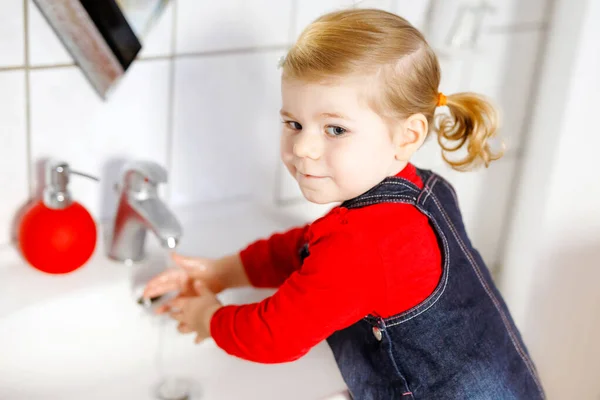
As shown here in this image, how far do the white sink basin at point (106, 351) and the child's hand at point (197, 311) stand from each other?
4.0 inches

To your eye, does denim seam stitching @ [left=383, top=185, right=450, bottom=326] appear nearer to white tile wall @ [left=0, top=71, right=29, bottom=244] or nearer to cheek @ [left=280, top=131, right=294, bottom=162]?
cheek @ [left=280, top=131, right=294, bottom=162]

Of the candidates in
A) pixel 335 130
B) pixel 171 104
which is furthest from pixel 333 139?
pixel 171 104

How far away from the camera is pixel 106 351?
101 centimetres

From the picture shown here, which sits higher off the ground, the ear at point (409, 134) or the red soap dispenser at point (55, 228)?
the ear at point (409, 134)

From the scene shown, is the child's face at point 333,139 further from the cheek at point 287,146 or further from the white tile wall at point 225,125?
the white tile wall at point 225,125

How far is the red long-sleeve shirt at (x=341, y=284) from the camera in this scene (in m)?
0.82

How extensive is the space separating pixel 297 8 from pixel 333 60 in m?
0.36

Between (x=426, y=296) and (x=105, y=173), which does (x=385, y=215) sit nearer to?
(x=426, y=296)

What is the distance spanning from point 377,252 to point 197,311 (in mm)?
220

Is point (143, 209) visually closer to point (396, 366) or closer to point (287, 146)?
point (287, 146)

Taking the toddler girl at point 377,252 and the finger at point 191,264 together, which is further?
the finger at point 191,264

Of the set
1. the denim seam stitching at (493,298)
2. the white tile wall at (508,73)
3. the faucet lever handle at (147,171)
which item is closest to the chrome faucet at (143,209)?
the faucet lever handle at (147,171)

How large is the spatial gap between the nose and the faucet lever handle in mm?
234

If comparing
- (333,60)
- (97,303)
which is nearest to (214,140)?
(97,303)
